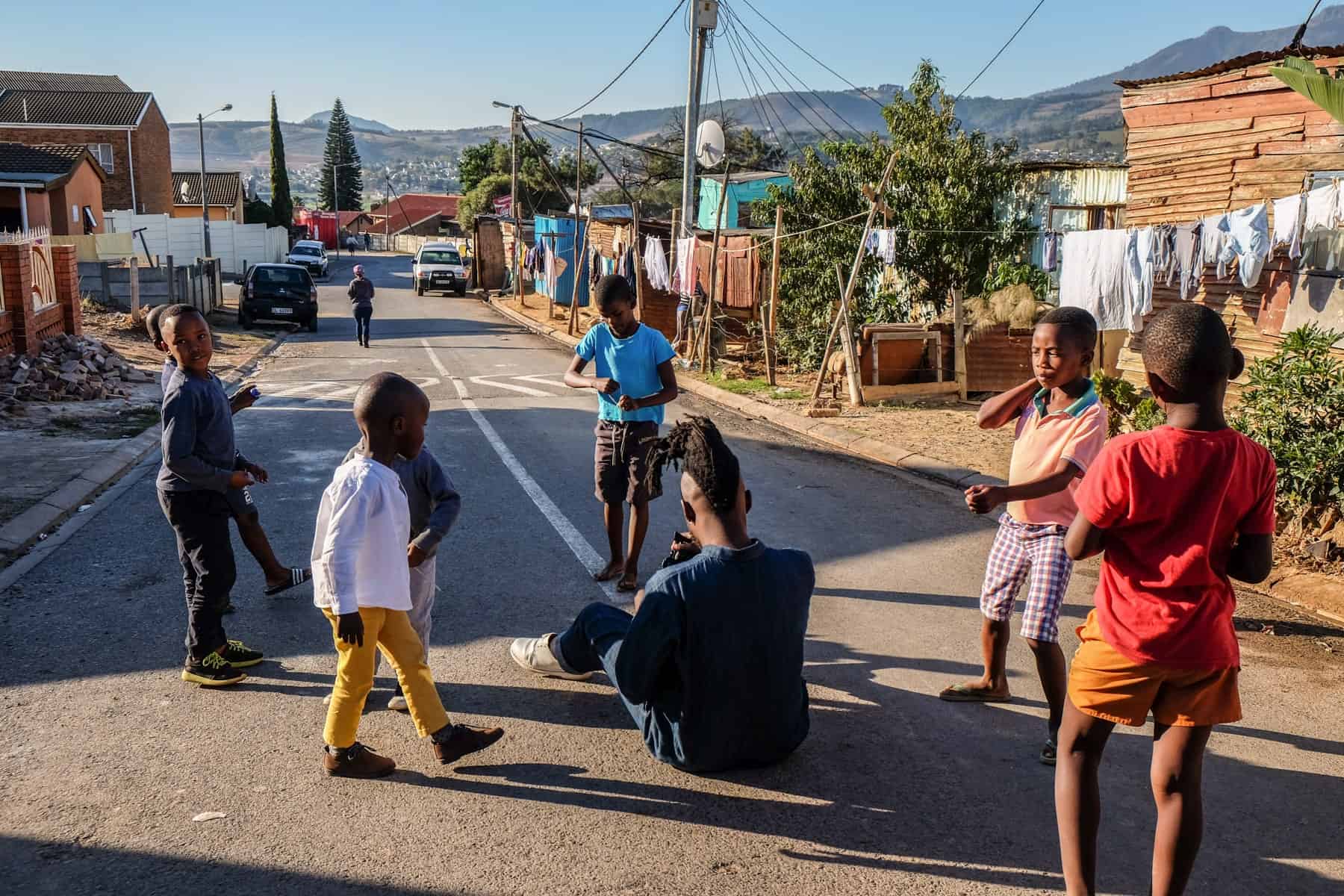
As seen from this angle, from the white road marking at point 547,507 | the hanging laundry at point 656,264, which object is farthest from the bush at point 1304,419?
the hanging laundry at point 656,264

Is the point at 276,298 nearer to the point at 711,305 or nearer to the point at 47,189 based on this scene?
the point at 711,305

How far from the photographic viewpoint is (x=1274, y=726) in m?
4.84

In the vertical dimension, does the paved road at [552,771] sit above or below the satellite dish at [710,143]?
below

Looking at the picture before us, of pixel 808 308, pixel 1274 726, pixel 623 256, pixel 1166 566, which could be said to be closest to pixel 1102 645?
pixel 1166 566

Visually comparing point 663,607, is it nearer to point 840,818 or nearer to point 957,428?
point 840,818

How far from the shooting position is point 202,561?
5180 mm

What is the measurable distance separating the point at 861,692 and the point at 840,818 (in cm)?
124

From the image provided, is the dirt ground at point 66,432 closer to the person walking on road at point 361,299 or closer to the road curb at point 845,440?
the person walking on road at point 361,299

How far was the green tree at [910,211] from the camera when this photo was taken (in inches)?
612

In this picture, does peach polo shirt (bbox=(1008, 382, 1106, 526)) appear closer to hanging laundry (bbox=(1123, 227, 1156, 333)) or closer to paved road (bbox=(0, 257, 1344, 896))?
paved road (bbox=(0, 257, 1344, 896))

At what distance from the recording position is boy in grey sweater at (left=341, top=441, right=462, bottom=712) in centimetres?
442

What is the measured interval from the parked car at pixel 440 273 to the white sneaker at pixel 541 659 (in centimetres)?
3588

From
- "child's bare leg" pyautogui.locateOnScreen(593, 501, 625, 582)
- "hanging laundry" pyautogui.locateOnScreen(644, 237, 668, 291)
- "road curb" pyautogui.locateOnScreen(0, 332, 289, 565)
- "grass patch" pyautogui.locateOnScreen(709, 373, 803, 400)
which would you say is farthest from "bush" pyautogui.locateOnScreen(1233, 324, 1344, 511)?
"hanging laundry" pyautogui.locateOnScreen(644, 237, 668, 291)

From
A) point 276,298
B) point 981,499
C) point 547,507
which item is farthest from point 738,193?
point 981,499
